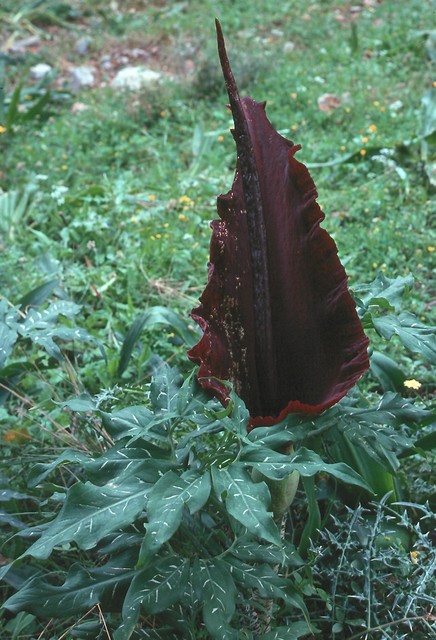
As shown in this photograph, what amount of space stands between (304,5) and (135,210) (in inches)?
108

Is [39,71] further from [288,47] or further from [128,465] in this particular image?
[128,465]

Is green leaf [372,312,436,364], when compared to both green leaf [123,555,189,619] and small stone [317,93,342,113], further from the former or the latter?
small stone [317,93,342,113]

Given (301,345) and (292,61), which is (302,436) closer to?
(301,345)

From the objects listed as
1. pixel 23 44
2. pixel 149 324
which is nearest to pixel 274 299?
pixel 149 324

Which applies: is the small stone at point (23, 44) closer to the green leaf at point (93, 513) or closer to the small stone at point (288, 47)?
the small stone at point (288, 47)

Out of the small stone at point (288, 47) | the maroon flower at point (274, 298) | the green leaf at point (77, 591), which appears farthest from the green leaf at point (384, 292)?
the small stone at point (288, 47)

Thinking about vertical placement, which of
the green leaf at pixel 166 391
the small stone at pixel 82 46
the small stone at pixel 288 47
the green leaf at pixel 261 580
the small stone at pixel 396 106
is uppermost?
the small stone at pixel 82 46

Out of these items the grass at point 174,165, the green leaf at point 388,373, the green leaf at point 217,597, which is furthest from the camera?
the grass at point 174,165

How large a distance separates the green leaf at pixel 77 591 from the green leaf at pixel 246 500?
305mm

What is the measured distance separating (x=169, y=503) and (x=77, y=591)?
35 centimetres

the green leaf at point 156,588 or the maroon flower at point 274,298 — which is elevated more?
the maroon flower at point 274,298

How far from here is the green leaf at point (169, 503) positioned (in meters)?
1.04

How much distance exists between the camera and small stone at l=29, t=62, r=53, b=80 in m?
4.78

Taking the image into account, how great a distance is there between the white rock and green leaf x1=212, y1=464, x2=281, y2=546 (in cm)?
344
